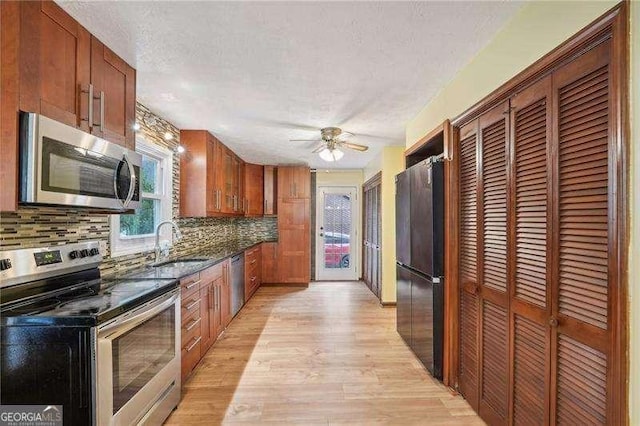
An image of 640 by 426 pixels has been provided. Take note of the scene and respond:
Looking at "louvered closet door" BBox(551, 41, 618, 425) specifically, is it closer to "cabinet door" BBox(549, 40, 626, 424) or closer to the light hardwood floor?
"cabinet door" BBox(549, 40, 626, 424)

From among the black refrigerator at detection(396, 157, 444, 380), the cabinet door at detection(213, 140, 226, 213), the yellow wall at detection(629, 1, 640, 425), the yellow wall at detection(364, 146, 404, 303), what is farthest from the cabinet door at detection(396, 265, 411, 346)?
the cabinet door at detection(213, 140, 226, 213)

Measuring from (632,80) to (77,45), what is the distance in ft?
8.08

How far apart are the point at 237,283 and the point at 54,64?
3074mm

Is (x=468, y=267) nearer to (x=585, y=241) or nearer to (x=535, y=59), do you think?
(x=585, y=241)

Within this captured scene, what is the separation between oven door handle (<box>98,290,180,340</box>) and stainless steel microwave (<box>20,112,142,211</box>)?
2.02 feet

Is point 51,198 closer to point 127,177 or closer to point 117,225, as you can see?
point 127,177

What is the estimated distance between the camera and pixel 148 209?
3100mm

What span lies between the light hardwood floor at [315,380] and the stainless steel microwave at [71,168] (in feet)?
4.94

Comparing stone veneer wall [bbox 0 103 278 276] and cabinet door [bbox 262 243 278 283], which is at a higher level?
stone veneer wall [bbox 0 103 278 276]

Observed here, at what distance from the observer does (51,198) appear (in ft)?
4.65

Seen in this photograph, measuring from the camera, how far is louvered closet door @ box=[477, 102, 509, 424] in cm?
171

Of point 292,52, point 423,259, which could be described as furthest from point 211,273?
point 292,52
